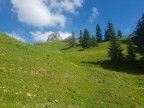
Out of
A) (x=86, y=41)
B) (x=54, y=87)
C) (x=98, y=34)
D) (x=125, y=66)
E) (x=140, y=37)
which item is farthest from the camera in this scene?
(x=98, y=34)

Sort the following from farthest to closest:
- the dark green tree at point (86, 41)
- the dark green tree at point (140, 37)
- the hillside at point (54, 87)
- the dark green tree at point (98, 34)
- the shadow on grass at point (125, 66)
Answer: the dark green tree at point (98, 34) → the dark green tree at point (86, 41) → the dark green tree at point (140, 37) → the shadow on grass at point (125, 66) → the hillside at point (54, 87)

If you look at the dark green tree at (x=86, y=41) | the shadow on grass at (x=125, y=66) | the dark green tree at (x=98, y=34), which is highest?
the dark green tree at (x=98, y=34)

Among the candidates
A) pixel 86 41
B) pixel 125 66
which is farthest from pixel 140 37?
pixel 86 41

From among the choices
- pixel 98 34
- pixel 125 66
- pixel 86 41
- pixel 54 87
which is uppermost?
pixel 98 34

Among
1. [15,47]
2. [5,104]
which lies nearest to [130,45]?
[15,47]

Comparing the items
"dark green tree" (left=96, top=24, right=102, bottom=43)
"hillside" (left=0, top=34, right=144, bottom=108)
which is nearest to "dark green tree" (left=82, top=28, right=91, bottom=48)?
"dark green tree" (left=96, top=24, right=102, bottom=43)

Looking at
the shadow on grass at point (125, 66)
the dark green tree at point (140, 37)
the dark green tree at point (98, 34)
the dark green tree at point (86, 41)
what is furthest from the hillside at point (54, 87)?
the dark green tree at point (98, 34)

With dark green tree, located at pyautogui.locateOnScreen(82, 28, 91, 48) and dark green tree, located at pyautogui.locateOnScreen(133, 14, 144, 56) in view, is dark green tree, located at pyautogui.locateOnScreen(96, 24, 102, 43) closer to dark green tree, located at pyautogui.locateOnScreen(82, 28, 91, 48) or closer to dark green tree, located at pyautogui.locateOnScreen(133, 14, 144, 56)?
dark green tree, located at pyautogui.locateOnScreen(82, 28, 91, 48)

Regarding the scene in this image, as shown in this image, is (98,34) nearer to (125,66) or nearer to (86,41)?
(86,41)

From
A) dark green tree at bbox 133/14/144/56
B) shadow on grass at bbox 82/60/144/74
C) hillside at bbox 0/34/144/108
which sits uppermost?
dark green tree at bbox 133/14/144/56

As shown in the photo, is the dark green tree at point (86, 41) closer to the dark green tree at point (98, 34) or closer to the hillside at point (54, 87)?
the dark green tree at point (98, 34)

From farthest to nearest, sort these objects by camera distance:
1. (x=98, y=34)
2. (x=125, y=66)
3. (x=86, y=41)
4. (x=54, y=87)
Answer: (x=98, y=34) < (x=86, y=41) < (x=125, y=66) < (x=54, y=87)

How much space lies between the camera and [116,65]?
6856 cm

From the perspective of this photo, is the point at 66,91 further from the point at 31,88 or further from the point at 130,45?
the point at 130,45
